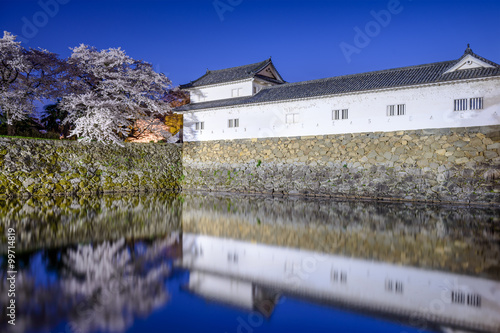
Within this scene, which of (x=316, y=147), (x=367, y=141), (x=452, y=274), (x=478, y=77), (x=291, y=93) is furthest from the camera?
(x=291, y=93)

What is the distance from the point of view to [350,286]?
471cm

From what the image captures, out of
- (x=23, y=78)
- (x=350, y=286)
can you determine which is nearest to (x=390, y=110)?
(x=350, y=286)

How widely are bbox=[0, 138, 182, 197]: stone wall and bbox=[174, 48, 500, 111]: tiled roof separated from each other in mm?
4312

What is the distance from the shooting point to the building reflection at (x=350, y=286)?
3836mm

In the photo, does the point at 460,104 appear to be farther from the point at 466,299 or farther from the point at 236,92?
the point at 466,299

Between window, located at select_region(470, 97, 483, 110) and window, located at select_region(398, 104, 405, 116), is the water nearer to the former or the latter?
window, located at select_region(470, 97, 483, 110)

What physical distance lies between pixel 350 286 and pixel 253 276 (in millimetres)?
1339

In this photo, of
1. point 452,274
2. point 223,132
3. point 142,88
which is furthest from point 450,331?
point 142,88

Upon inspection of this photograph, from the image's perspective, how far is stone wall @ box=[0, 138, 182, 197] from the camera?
16641 millimetres

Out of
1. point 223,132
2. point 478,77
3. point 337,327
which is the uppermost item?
point 478,77

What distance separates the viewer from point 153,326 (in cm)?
347

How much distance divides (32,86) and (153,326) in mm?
20949

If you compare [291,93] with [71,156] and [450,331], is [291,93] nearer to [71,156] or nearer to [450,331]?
[71,156]

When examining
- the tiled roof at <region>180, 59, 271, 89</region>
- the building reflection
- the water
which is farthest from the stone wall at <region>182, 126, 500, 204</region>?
the building reflection
